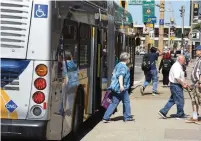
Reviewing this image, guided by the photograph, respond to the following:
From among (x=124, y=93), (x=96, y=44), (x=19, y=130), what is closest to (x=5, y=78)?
(x=19, y=130)

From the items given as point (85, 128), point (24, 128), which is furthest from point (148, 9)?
point (24, 128)

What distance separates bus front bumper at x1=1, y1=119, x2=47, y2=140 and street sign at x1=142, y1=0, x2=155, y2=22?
30.5 m

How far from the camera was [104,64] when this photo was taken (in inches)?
430

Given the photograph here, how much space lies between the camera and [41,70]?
20.7 ft

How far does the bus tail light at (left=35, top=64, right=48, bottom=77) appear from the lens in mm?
6293

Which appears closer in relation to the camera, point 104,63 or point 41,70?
point 41,70

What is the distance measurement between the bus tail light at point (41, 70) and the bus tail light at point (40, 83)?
0.07 m

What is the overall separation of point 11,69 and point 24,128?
0.84 meters

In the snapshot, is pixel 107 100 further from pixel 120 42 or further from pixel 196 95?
pixel 120 42

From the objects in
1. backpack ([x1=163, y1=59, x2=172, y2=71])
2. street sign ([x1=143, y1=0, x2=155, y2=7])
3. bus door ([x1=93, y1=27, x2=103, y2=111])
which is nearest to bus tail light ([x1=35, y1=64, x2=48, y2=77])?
bus door ([x1=93, y1=27, x2=103, y2=111])

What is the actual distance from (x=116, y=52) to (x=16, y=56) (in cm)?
704

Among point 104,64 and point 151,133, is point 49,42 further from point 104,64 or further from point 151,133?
point 104,64

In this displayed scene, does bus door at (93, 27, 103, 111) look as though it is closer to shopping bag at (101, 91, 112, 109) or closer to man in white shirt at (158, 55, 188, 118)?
shopping bag at (101, 91, 112, 109)

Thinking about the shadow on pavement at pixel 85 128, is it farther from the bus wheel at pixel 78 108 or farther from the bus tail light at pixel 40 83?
the bus tail light at pixel 40 83
